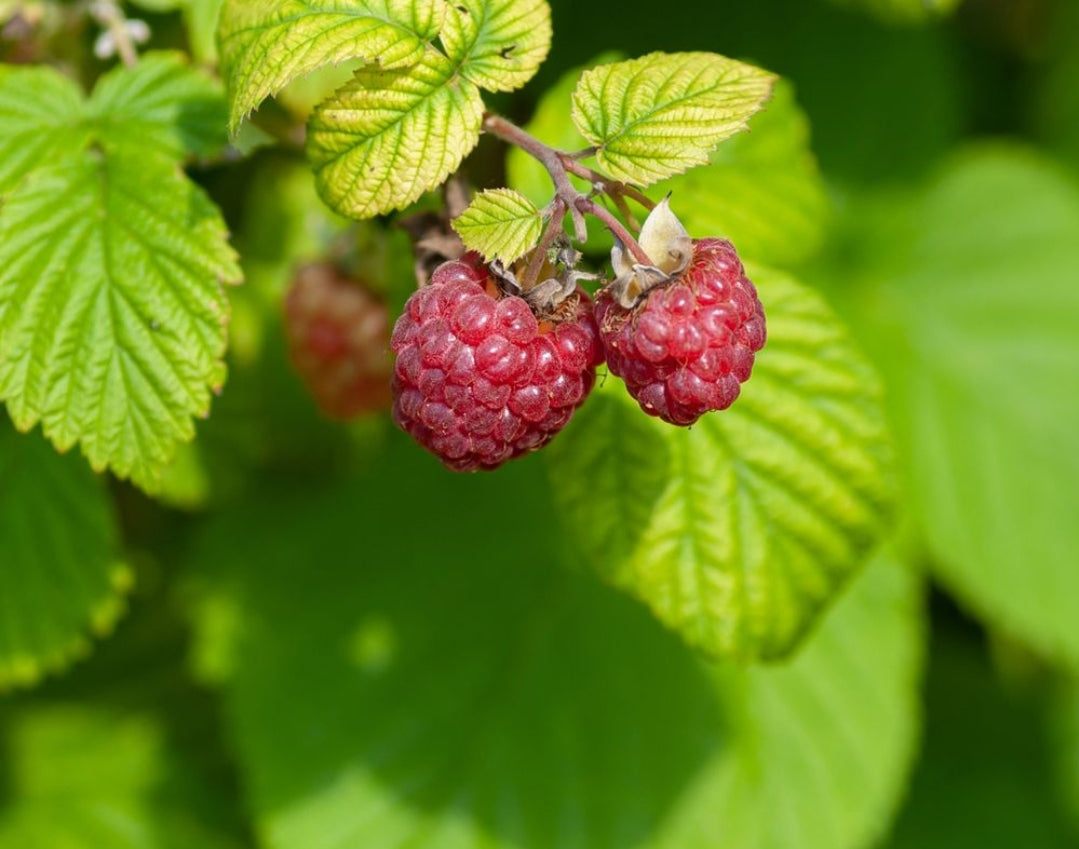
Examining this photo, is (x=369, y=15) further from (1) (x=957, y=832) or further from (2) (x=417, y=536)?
(1) (x=957, y=832)

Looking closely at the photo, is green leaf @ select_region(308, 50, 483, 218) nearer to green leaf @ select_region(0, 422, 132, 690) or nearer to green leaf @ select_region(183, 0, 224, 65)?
green leaf @ select_region(183, 0, 224, 65)

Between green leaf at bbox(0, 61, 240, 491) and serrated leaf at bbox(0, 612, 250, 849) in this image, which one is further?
serrated leaf at bbox(0, 612, 250, 849)

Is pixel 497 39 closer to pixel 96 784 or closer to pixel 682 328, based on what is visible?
pixel 682 328

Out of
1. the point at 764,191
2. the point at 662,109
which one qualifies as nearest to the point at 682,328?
the point at 662,109

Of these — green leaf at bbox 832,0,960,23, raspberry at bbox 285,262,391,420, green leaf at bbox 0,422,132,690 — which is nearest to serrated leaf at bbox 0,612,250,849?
green leaf at bbox 0,422,132,690

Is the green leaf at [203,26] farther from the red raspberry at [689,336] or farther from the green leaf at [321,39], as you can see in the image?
the red raspberry at [689,336]

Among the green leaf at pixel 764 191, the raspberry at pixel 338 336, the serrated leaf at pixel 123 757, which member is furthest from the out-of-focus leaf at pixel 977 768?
the raspberry at pixel 338 336
